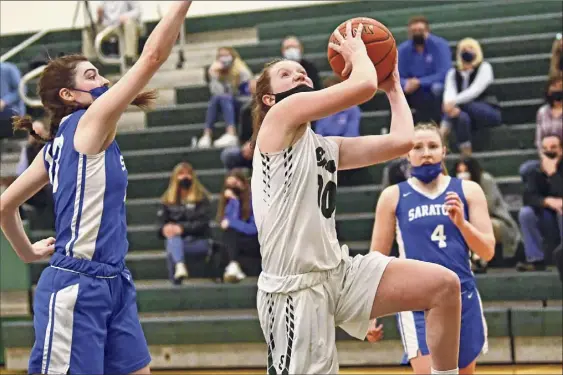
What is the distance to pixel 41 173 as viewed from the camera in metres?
3.71

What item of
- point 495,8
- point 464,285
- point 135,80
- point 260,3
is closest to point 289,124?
point 135,80

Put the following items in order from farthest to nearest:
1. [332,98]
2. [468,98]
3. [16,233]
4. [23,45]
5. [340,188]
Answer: [23,45]
[340,188]
[468,98]
[16,233]
[332,98]

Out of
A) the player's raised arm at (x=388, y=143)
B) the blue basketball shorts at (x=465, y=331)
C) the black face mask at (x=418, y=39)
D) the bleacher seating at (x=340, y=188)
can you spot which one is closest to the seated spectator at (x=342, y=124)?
the bleacher seating at (x=340, y=188)

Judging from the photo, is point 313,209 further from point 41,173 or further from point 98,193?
point 41,173

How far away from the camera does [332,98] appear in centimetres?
323

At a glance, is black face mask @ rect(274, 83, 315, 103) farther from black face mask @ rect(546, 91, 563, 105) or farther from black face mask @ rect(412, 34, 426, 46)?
black face mask @ rect(412, 34, 426, 46)

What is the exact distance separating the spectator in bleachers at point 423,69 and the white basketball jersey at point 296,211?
5244 mm

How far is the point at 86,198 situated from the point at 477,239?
193 centimetres

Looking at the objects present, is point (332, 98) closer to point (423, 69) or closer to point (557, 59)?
point (557, 59)

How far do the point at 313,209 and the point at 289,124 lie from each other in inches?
12.8

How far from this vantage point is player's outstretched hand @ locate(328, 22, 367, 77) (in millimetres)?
3381

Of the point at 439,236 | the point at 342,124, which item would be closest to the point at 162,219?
the point at 342,124

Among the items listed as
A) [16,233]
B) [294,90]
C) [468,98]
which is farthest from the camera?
[468,98]

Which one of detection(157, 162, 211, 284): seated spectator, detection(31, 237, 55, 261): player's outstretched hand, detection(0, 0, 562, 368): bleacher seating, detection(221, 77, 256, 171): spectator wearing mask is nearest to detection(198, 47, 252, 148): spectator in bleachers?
detection(0, 0, 562, 368): bleacher seating
